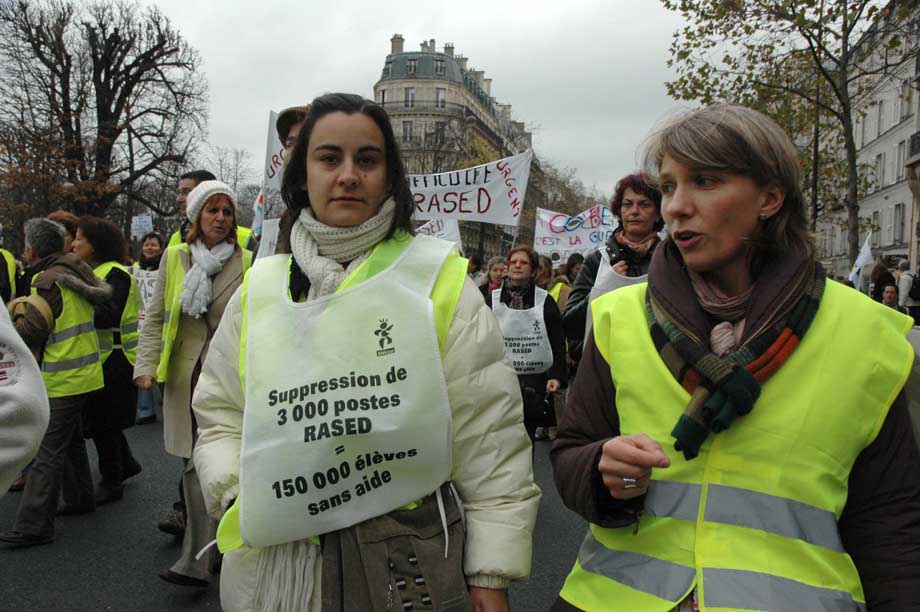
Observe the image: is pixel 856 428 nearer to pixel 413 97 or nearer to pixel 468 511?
pixel 468 511

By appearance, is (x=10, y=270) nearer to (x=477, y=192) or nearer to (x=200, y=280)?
(x=200, y=280)

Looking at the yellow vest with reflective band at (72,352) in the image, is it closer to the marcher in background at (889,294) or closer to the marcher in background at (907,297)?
the marcher in background at (889,294)

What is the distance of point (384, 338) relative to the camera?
5.83 feet

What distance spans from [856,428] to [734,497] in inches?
10.6

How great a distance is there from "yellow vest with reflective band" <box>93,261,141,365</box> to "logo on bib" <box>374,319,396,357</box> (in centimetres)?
450

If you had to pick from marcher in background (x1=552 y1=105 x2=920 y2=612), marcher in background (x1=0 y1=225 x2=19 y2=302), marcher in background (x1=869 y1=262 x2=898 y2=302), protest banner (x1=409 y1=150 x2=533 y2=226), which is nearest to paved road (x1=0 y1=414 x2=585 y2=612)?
marcher in background (x1=0 y1=225 x2=19 y2=302)

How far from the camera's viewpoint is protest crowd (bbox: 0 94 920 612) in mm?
1438

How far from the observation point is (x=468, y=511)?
1.81 meters

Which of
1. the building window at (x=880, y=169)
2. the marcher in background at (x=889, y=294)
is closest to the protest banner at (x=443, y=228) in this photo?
the marcher in background at (x=889, y=294)

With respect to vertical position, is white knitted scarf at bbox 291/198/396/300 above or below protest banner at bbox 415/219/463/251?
below

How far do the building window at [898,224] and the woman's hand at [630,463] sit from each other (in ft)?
143

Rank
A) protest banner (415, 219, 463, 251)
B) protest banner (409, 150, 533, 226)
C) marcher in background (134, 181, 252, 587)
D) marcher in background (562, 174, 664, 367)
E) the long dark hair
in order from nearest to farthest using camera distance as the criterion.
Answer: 1. the long dark hair
2. marcher in background (134, 181, 252, 587)
3. marcher in background (562, 174, 664, 367)
4. protest banner (409, 150, 533, 226)
5. protest banner (415, 219, 463, 251)

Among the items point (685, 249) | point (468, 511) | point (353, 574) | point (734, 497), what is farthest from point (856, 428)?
point (353, 574)

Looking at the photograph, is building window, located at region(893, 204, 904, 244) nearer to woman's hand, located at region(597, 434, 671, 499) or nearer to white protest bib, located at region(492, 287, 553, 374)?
white protest bib, located at region(492, 287, 553, 374)
